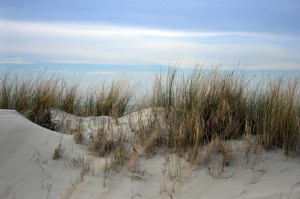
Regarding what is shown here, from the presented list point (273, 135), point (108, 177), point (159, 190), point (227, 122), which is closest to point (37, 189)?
point (108, 177)

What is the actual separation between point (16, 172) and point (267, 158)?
8.92ft

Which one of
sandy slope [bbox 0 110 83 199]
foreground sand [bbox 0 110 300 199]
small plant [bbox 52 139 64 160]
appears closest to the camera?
foreground sand [bbox 0 110 300 199]

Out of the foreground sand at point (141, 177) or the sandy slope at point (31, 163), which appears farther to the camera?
the sandy slope at point (31, 163)

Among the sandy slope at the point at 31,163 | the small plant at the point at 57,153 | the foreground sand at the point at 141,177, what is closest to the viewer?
the foreground sand at the point at 141,177

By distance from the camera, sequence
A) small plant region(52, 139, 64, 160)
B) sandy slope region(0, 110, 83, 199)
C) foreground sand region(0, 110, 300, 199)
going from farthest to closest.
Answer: small plant region(52, 139, 64, 160) → sandy slope region(0, 110, 83, 199) → foreground sand region(0, 110, 300, 199)

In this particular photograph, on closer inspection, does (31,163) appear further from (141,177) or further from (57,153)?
(141,177)

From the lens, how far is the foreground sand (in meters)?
3.74

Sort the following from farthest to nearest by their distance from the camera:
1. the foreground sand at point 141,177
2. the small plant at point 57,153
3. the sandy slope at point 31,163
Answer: the small plant at point 57,153 → the sandy slope at point 31,163 → the foreground sand at point 141,177

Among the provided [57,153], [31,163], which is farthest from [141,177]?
[31,163]

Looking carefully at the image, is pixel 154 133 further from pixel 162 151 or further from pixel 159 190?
pixel 159 190

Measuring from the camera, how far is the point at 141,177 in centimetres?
396

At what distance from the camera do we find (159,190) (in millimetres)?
3754

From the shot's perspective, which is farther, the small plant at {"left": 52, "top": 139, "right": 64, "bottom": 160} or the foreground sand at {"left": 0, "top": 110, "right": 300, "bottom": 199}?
the small plant at {"left": 52, "top": 139, "right": 64, "bottom": 160}

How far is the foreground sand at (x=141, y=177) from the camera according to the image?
3.74 metres
